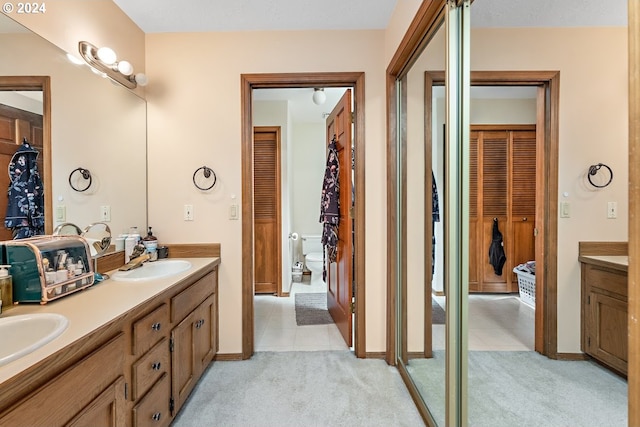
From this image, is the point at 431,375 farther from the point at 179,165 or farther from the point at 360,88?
the point at 179,165

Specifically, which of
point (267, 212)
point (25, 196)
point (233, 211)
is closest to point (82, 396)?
point (25, 196)

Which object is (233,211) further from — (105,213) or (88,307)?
(88,307)

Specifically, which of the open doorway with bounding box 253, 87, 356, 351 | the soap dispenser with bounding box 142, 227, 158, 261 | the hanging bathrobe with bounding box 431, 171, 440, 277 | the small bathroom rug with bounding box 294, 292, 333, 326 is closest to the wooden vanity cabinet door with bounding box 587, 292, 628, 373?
the hanging bathrobe with bounding box 431, 171, 440, 277

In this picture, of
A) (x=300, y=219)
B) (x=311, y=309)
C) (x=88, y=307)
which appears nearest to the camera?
(x=88, y=307)

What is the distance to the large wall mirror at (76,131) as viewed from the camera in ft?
4.35

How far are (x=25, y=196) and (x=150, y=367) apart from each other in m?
0.99

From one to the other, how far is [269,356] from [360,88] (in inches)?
88.6

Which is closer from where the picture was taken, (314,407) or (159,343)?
(159,343)

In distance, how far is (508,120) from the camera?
1.03 m

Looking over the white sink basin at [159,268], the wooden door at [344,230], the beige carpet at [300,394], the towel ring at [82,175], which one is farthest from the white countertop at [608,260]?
the towel ring at [82,175]

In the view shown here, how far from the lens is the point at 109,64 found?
6.17ft

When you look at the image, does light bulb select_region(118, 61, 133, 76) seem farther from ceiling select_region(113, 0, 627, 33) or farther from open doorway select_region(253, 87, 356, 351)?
open doorway select_region(253, 87, 356, 351)

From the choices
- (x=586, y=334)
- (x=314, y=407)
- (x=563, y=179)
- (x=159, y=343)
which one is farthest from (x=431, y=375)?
(x=159, y=343)

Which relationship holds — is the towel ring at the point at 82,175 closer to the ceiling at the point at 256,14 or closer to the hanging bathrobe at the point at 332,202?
the ceiling at the point at 256,14
